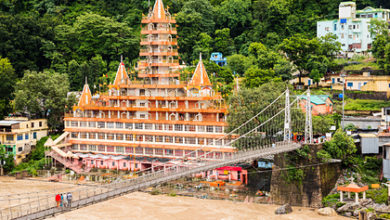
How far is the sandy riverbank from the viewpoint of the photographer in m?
38.6

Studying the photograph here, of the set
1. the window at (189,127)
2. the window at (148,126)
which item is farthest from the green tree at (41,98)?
the window at (189,127)

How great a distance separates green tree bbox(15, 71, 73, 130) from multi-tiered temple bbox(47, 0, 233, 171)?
9.42 feet

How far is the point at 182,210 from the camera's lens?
40.2 m

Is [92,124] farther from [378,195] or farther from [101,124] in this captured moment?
[378,195]

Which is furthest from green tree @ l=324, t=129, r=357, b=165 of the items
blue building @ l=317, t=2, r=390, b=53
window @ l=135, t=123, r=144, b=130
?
blue building @ l=317, t=2, r=390, b=53

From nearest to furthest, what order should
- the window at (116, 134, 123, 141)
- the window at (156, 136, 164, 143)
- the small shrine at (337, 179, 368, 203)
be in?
the small shrine at (337, 179, 368, 203) < the window at (156, 136, 164, 143) < the window at (116, 134, 123, 141)

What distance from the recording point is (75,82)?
221ft

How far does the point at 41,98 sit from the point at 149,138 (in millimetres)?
12396

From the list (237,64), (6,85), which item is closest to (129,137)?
(6,85)

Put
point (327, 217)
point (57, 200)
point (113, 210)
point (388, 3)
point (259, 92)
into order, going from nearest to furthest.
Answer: point (57, 200)
point (327, 217)
point (113, 210)
point (259, 92)
point (388, 3)

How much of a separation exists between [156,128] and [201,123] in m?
4.40

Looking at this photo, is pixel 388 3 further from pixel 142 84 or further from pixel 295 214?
pixel 295 214

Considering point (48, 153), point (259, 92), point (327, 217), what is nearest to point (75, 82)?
point (48, 153)

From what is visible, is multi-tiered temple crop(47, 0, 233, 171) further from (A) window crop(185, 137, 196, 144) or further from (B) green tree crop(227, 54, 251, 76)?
(B) green tree crop(227, 54, 251, 76)
